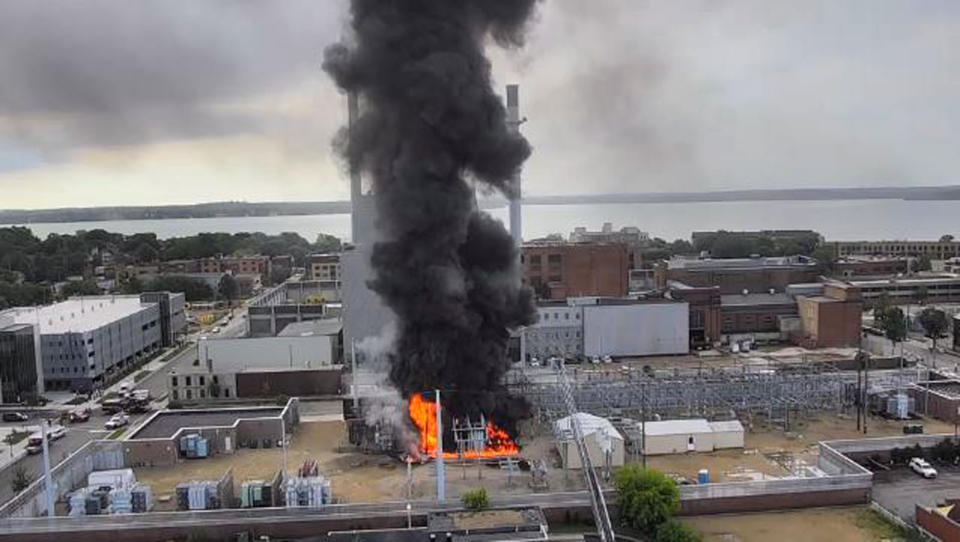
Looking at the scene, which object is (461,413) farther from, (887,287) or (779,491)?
(887,287)

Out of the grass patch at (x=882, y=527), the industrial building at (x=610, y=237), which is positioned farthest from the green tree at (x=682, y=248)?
the grass patch at (x=882, y=527)

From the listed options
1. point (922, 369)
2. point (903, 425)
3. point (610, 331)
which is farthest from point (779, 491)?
point (610, 331)

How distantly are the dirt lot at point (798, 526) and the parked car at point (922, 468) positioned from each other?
12.9ft

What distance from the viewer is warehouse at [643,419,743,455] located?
26797 mm

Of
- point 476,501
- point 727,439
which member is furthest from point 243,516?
point 727,439

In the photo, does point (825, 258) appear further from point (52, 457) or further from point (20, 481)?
point (20, 481)

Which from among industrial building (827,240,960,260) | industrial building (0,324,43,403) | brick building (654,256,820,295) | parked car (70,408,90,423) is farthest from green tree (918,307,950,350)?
industrial building (0,324,43,403)

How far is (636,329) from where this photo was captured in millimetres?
44094

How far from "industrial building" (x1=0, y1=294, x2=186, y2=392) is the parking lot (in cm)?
3400

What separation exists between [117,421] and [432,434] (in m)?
14.5

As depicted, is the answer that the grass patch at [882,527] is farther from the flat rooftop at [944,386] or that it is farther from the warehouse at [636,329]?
the warehouse at [636,329]

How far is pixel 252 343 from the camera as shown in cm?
3931

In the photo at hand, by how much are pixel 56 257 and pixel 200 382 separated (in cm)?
5160

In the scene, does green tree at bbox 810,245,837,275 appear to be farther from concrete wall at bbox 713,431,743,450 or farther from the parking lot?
the parking lot
